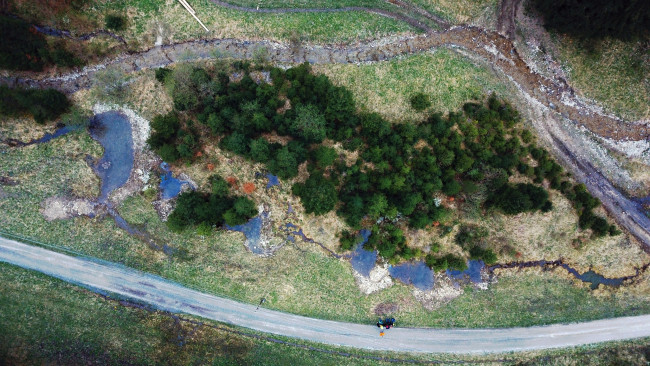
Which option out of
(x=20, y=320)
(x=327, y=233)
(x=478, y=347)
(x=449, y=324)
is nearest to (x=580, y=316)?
(x=478, y=347)

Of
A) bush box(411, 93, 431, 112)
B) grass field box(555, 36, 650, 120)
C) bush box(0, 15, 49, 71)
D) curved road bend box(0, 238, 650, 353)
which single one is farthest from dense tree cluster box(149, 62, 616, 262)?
bush box(0, 15, 49, 71)

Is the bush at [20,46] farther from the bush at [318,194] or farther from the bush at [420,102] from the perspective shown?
the bush at [420,102]

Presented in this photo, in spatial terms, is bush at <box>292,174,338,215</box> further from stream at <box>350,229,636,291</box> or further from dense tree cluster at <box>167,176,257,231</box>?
stream at <box>350,229,636,291</box>

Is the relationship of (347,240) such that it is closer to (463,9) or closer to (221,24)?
(221,24)

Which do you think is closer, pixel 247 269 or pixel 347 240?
pixel 347 240

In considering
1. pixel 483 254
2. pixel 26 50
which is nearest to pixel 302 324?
pixel 483 254

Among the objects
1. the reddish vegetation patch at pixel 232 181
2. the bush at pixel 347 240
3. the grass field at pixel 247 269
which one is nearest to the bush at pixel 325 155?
the bush at pixel 347 240

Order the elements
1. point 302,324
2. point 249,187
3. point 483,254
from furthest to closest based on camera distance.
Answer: point 302,324, point 483,254, point 249,187
